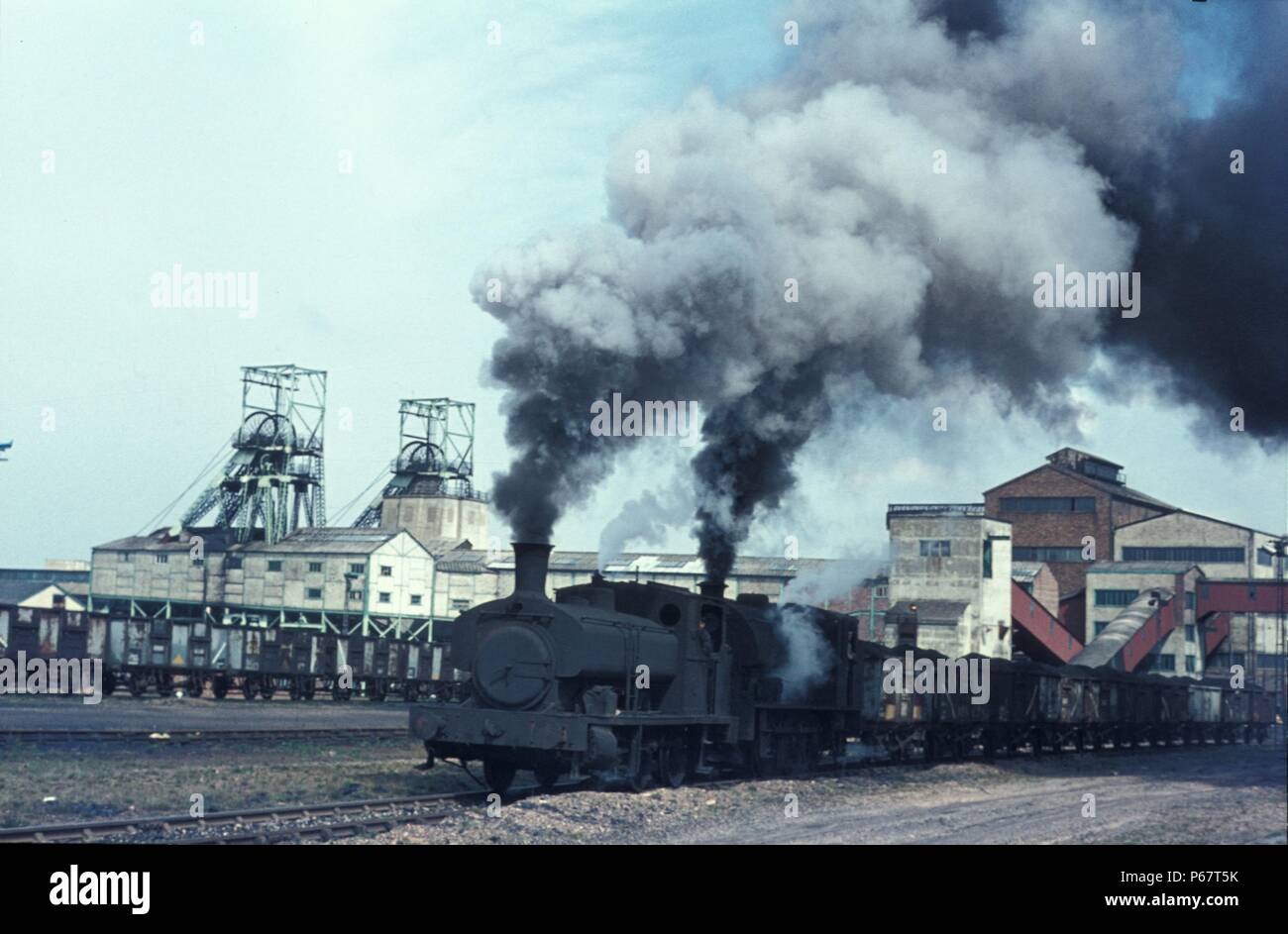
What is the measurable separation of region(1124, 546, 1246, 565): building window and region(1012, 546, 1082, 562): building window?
293cm

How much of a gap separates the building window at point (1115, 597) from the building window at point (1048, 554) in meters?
6.44

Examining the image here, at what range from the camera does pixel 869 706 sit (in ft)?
89.5

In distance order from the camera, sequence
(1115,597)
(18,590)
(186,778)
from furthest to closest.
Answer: (18,590), (1115,597), (186,778)

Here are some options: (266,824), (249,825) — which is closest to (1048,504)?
(266,824)

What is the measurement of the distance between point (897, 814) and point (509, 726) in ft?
17.4

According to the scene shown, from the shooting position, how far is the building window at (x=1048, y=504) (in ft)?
233

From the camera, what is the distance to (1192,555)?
69000 millimetres

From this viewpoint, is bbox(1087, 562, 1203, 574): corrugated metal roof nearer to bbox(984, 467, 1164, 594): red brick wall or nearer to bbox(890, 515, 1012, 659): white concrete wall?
bbox(984, 467, 1164, 594): red brick wall

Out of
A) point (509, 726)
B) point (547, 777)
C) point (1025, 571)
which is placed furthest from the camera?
point (1025, 571)

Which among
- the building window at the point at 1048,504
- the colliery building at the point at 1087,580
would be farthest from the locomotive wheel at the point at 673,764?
the building window at the point at 1048,504

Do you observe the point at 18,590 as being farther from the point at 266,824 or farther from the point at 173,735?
the point at 266,824

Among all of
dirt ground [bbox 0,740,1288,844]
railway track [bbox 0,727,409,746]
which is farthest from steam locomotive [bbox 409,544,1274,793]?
railway track [bbox 0,727,409,746]

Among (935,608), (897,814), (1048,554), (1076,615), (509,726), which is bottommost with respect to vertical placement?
(897,814)

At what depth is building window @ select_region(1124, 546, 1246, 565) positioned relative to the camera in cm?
6812
